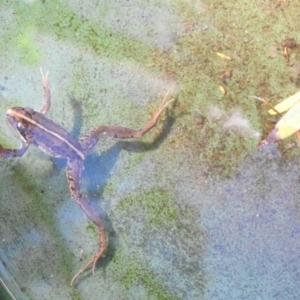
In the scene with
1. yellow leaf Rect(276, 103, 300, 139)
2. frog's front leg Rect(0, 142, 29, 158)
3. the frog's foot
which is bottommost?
the frog's foot

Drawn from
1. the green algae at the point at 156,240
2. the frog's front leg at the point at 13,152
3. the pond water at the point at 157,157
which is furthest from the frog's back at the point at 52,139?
the green algae at the point at 156,240

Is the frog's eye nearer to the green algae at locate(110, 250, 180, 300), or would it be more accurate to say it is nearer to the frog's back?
the frog's back

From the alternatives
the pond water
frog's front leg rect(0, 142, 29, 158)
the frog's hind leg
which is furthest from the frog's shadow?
frog's front leg rect(0, 142, 29, 158)

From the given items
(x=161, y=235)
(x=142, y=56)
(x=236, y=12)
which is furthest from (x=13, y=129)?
(x=236, y=12)

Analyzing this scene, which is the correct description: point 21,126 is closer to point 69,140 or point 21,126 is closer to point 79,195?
point 69,140

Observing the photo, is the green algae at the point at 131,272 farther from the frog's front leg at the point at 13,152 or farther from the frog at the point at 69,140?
the frog's front leg at the point at 13,152

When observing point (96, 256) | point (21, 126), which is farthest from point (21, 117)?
point (96, 256)

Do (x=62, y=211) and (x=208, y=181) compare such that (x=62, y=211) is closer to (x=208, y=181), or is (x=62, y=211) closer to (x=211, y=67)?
(x=208, y=181)
